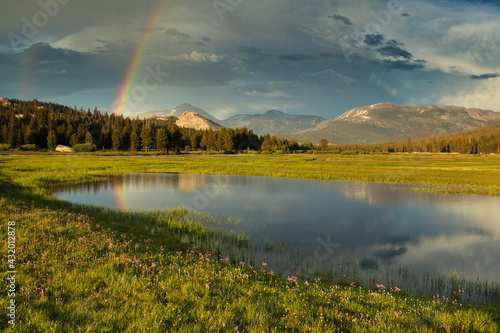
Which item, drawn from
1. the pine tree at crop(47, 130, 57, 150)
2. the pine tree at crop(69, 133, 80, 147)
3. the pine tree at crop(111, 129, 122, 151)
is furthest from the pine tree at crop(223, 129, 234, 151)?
the pine tree at crop(47, 130, 57, 150)

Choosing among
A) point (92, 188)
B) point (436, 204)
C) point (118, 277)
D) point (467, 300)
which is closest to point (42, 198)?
point (92, 188)

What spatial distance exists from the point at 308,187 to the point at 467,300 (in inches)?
1324

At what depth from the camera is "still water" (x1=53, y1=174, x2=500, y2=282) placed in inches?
655

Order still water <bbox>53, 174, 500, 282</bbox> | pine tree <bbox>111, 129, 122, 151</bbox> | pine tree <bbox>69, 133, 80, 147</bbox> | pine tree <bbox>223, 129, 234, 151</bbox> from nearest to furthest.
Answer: still water <bbox>53, 174, 500, 282</bbox>
pine tree <bbox>69, 133, 80, 147</bbox>
pine tree <bbox>111, 129, 122, 151</bbox>
pine tree <bbox>223, 129, 234, 151</bbox>

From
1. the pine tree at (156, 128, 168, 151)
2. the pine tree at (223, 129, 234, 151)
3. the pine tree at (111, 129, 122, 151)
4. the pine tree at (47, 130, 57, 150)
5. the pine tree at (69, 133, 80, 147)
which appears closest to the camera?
the pine tree at (47, 130, 57, 150)

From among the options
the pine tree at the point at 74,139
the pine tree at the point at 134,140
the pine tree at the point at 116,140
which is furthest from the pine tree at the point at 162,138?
the pine tree at the point at 74,139

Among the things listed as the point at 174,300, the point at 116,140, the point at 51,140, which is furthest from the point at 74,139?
the point at 174,300

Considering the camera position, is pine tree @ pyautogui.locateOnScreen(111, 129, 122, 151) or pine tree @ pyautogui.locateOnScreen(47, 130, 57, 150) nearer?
pine tree @ pyautogui.locateOnScreen(47, 130, 57, 150)

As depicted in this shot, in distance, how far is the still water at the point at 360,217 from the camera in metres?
16.6

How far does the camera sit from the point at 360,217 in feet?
85.6

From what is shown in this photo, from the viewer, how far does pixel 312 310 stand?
806 centimetres

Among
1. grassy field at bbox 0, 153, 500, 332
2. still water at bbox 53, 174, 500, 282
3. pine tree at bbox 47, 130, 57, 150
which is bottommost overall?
still water at bbox 53, 174, 500, 282

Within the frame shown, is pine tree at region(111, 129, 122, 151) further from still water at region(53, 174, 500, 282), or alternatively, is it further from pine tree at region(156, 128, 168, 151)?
still water at region(53, 174, 500, 282)

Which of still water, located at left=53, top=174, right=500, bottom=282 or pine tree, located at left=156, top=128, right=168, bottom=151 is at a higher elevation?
pine tree, located at left=156, top=128, right=168, bottom=151
